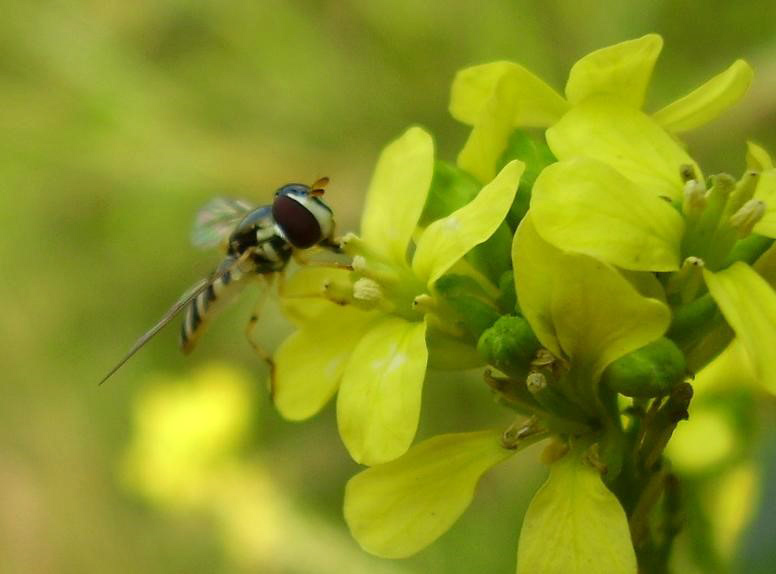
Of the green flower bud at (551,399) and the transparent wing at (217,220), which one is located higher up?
the green flower bud at (551,399)

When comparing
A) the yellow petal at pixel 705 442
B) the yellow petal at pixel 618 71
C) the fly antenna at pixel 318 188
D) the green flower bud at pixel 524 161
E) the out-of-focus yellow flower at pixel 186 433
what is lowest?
the out-of-focus yellow flower at pixel 186 433

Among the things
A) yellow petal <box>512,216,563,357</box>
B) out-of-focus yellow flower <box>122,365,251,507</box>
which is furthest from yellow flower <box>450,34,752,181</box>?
out-of-focus yellow flower <box>122,365,251,507</box>

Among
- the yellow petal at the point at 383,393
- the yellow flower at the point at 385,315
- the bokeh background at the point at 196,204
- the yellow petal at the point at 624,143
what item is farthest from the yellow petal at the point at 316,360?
the bokeh background at the point at 196,204

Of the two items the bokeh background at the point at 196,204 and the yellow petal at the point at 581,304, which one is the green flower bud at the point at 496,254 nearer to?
the yellow petal at the point at 581,304

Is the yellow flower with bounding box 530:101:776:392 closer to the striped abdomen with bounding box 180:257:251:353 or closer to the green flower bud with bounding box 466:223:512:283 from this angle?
the green flower bud with bounding box 466:223:512:283

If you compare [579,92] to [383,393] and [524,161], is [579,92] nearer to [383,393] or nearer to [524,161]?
[524,161]

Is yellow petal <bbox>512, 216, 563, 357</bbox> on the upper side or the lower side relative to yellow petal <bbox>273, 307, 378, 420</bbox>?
upper

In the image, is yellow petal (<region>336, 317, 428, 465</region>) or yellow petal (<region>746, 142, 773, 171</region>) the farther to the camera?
yellow petal (<region>746, 142, 773, 171</region>)

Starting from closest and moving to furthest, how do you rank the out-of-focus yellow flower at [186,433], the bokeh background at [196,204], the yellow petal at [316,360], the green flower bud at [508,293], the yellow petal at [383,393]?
1. the yellow petal at [383,393]
2. the green flower bud at [508,293]
3. the yellow petal at [316,360]
4. the bokeh background at [196,204]
5. the out-of-focus yellow flower at [186,433]
